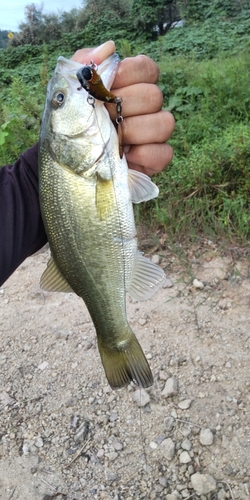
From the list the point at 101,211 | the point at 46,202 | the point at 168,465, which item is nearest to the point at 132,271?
the point at 101,211

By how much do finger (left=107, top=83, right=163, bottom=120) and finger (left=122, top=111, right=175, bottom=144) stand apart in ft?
0.08

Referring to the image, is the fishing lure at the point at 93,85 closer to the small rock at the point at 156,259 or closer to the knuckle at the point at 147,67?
the knuckle at the point at 147,67

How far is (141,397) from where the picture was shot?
2889 mm

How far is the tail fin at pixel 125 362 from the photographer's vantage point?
1.85m

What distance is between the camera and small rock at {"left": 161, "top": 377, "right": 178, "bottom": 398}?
2883mm

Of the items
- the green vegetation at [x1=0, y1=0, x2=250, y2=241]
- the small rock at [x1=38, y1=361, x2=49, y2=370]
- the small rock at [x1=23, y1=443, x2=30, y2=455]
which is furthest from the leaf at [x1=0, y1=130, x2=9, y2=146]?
the small rock at [x1=23, y1=443, x2=30, y2=455]

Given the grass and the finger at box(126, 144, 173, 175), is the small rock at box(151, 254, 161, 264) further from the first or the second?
the finger at box(126, 144, 173, 175)

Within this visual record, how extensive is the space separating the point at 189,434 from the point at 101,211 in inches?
68.1

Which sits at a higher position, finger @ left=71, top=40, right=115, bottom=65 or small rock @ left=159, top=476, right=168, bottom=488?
finger @ left=71, top=40, right=115, bottom=65

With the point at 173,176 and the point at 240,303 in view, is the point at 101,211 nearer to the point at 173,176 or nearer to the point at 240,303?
the point at 240,303

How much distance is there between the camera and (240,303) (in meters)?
3.41

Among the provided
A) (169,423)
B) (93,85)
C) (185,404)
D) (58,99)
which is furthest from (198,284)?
(93,85)

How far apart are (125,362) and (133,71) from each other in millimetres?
1160

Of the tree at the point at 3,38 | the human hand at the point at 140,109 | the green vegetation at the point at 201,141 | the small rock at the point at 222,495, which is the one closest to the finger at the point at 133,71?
the human hand at the point at 140,109
